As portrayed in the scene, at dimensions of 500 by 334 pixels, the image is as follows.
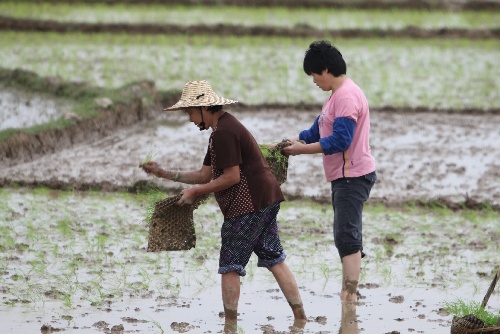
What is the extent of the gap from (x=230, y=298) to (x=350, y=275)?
0.65 meters

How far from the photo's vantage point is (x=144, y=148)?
8.89 meters

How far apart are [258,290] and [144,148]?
13.0 feet

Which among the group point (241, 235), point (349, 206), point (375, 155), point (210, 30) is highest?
point (210, 30)

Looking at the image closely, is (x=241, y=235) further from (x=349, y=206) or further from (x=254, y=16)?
(x=254, y=16)

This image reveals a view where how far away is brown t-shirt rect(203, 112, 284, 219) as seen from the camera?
13.7 ft

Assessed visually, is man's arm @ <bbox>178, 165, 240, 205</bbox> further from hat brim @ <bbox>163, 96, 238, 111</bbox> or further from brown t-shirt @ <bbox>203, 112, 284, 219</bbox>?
hat brim @ <bbox>163, 96, 238, 111</bbox>

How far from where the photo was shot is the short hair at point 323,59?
4.36 metres

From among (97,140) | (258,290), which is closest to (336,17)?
(97,140)

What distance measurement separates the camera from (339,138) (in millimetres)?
4320

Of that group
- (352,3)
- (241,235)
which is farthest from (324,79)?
(352,3)

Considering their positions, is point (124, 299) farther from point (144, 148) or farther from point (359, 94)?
point (144, 148)

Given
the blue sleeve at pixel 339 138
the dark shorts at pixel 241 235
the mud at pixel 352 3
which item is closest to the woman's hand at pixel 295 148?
the blue sleeve at pixel 339 138

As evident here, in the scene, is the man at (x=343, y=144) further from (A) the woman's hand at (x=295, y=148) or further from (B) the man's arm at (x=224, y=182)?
(B) the man's arm at (x=224, y=182)

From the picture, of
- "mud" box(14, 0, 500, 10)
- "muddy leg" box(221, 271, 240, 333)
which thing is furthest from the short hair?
"mud" box(14, 0, 500, 10)
